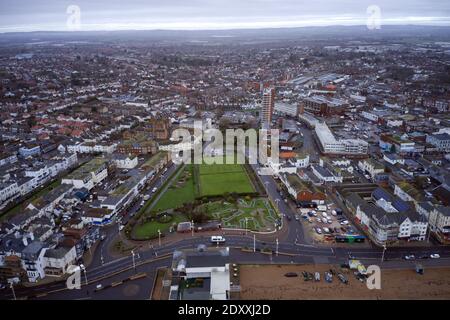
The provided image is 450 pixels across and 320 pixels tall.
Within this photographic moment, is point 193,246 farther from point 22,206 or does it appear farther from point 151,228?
point 22,206

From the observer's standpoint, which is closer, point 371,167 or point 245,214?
point 245,214

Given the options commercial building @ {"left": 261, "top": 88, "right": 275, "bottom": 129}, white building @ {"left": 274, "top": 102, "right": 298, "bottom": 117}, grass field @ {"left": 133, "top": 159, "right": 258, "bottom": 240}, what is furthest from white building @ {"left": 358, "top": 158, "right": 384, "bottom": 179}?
white building @ {"left": 274, "top": 102, "right": 298, "bottom": 117}

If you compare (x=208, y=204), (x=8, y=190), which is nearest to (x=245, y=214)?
(x=208, y=204)

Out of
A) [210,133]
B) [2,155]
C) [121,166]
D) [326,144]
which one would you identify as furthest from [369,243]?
[2,155]

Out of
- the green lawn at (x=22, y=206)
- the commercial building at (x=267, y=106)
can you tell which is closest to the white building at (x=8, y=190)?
the green lawn at (x=22, y=206)

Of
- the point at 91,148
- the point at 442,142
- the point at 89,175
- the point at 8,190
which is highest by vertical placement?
the point at 442,142

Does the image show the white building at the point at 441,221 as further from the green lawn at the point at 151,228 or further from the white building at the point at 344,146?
the green lawn at the point at 151,228
